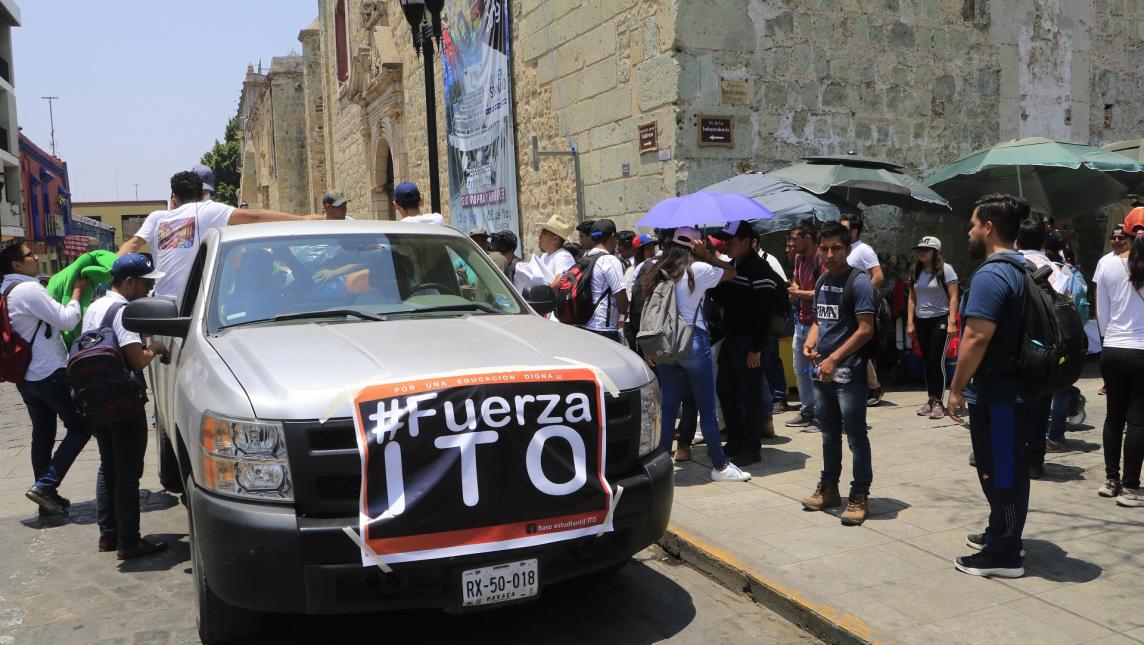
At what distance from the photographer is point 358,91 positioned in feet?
76.7

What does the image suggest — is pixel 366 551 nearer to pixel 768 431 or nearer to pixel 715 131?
pixel 768 431

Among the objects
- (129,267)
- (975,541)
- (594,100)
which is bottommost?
(975,541)

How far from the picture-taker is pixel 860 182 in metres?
8.85

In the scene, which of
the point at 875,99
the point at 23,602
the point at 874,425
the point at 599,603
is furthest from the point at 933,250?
the point at 23,602

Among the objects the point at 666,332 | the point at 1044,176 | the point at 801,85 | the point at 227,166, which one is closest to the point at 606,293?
the point at 666,332

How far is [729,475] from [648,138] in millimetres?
5231

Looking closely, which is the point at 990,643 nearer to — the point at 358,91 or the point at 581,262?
the point at 581,262

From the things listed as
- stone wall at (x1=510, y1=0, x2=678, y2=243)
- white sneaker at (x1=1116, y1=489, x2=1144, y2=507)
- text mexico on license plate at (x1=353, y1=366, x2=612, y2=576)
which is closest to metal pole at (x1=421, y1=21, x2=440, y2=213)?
stone wall at (x1=510, y1=0, x2=678, y2=243)

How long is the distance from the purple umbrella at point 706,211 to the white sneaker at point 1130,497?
116 inches

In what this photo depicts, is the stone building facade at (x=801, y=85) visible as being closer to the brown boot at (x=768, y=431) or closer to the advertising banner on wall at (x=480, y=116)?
the advertising banner on wall at (x=480, y=116)

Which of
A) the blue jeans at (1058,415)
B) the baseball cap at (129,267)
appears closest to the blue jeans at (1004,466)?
the blue jeans at (1058,415)

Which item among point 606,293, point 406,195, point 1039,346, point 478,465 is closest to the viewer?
point 478,465

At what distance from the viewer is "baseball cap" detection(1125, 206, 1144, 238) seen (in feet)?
17.6

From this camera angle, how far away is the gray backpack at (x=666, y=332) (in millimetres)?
5891
